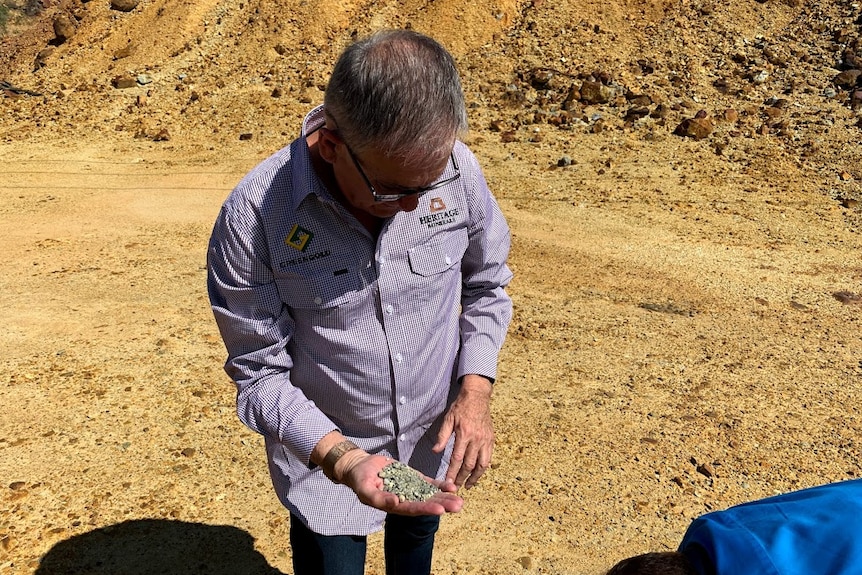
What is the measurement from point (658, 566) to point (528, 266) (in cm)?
526

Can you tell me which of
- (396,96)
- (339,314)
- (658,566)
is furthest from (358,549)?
(396,96)

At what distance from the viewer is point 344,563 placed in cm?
226

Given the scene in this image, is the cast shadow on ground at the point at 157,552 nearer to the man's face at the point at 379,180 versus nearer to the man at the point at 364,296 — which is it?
the man at the point at 364,296

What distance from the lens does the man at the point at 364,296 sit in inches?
66.8

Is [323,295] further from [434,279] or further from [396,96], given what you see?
[396,96]

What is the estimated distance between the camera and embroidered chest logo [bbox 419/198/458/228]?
81.9 inches

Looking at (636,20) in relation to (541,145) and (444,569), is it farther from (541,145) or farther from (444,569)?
(444,569)

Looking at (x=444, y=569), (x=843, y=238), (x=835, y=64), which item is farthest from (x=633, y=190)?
(x=444, y=569)

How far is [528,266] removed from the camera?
6492mm

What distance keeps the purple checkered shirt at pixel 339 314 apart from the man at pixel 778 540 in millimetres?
934

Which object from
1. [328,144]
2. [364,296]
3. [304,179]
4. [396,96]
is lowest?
[364,296]

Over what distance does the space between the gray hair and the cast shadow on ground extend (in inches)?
93.2

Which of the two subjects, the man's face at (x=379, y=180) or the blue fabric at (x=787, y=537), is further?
the man's face at (x=379, y=180)

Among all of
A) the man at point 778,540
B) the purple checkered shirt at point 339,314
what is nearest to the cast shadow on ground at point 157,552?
the purple checkered shirt at point 339,314
